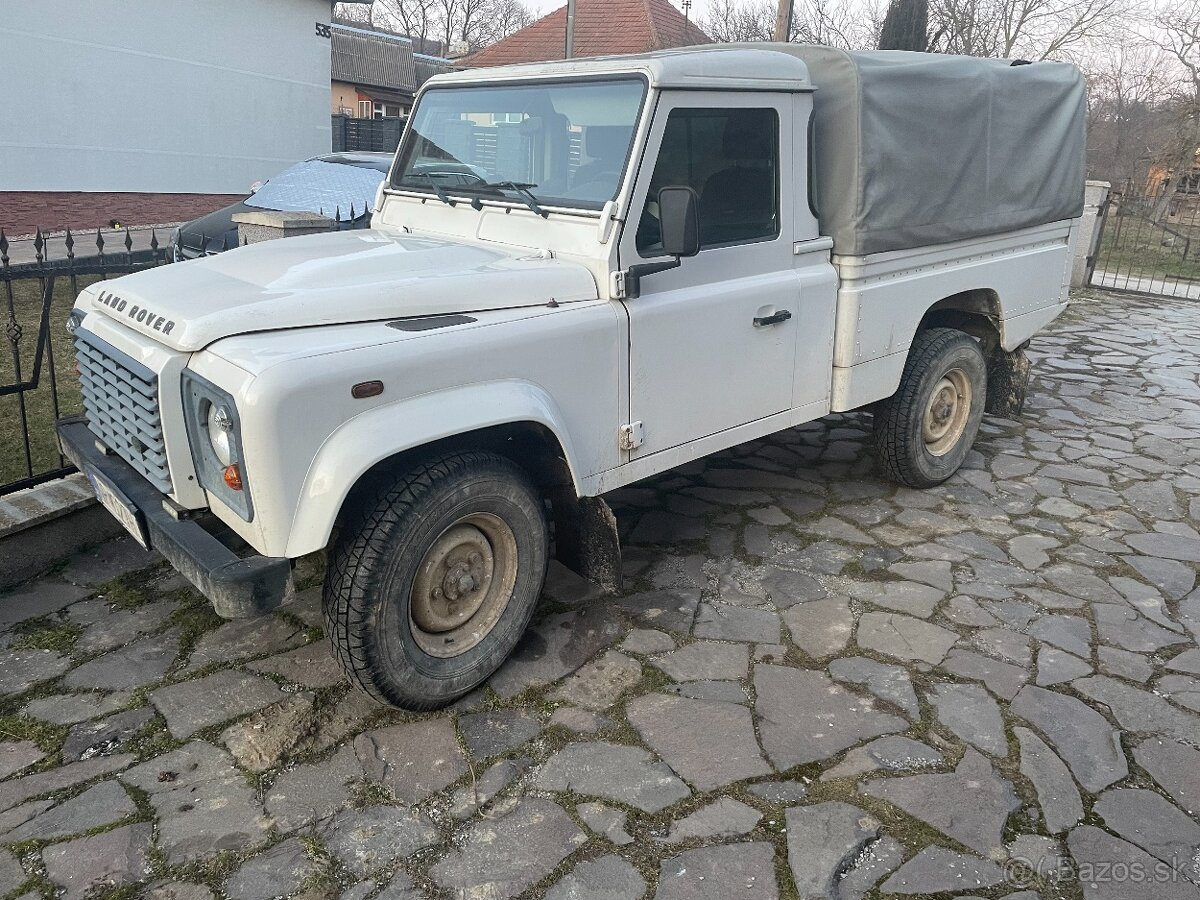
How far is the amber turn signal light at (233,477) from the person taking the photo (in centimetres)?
271

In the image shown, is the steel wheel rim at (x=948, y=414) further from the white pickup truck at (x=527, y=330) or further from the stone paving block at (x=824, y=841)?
the stone paving block at (x=824, y=841)

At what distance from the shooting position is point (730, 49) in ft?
13.2

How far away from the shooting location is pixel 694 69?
11.7ft

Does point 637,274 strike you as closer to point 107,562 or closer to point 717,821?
point 717,821

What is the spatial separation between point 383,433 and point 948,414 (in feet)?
12.7

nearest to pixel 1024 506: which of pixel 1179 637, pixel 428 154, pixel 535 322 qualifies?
pixel 1179 637

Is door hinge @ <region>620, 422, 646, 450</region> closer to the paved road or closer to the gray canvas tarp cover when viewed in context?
the gray canvas tarp cover

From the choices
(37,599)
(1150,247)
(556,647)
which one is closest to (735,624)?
(556,647)

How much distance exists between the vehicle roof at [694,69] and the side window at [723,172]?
0.38 ft

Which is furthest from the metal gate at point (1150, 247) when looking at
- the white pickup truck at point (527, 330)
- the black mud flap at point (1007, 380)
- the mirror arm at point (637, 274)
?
the mirror arm at point (637, 274)

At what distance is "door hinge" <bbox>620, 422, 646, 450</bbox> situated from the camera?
3562mm

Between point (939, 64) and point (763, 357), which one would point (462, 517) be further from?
point (939, 64)

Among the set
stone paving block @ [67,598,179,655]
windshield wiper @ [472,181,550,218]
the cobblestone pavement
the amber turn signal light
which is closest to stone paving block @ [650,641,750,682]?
the cobblestone pavement

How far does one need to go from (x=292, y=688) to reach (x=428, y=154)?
2494 millimetres
